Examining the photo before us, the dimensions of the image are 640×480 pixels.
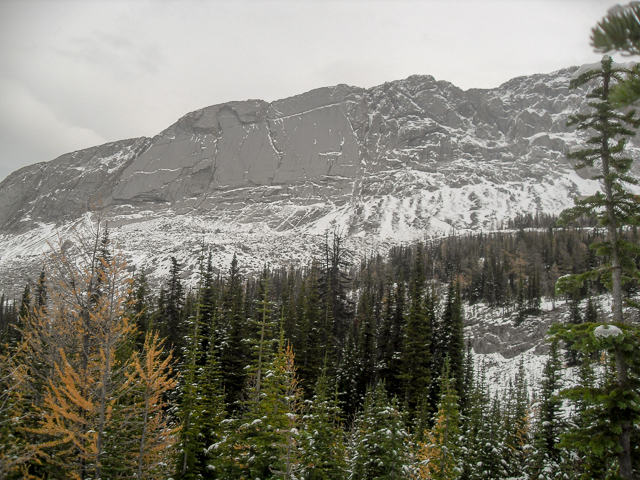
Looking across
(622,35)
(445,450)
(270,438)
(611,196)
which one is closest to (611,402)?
(611,196)

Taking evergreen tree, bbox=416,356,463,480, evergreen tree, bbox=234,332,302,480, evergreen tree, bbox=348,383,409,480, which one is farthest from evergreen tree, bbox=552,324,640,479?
evergreen tree, bbox=416,356,463,480

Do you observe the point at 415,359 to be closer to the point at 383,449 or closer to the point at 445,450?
the point at 445,450

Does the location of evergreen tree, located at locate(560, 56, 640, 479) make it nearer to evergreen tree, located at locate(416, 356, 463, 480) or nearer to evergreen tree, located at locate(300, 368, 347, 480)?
evergreen tree, located at locate(300, 368, 347, 480)

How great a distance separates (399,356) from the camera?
117 feet

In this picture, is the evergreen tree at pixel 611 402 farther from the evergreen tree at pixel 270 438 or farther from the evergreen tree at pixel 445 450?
the evergreen tree at pixel 445 450

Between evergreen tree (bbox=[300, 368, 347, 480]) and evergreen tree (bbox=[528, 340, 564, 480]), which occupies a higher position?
evergreen tree (bbox=[300, 368, 347, 480])

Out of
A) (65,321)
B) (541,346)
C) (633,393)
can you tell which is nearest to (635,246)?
(633,393)

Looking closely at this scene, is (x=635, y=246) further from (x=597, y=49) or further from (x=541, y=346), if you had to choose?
(x=541, y=346)

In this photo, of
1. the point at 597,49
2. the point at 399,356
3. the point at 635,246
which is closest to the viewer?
the point at 597,49

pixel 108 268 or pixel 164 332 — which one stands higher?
pixel 108 268

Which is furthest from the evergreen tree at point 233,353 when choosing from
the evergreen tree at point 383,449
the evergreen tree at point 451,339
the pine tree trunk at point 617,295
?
the pine tree trunk at point 617,295

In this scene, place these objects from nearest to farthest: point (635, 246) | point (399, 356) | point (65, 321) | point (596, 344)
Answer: point (596, 344) → point (635, 246) → point (65, 321) → point (399, 356)

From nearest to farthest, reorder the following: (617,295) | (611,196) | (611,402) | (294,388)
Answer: (611,402) → (617,295) → (611,196) → (294,388)

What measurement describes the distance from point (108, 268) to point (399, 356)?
28829 mm
